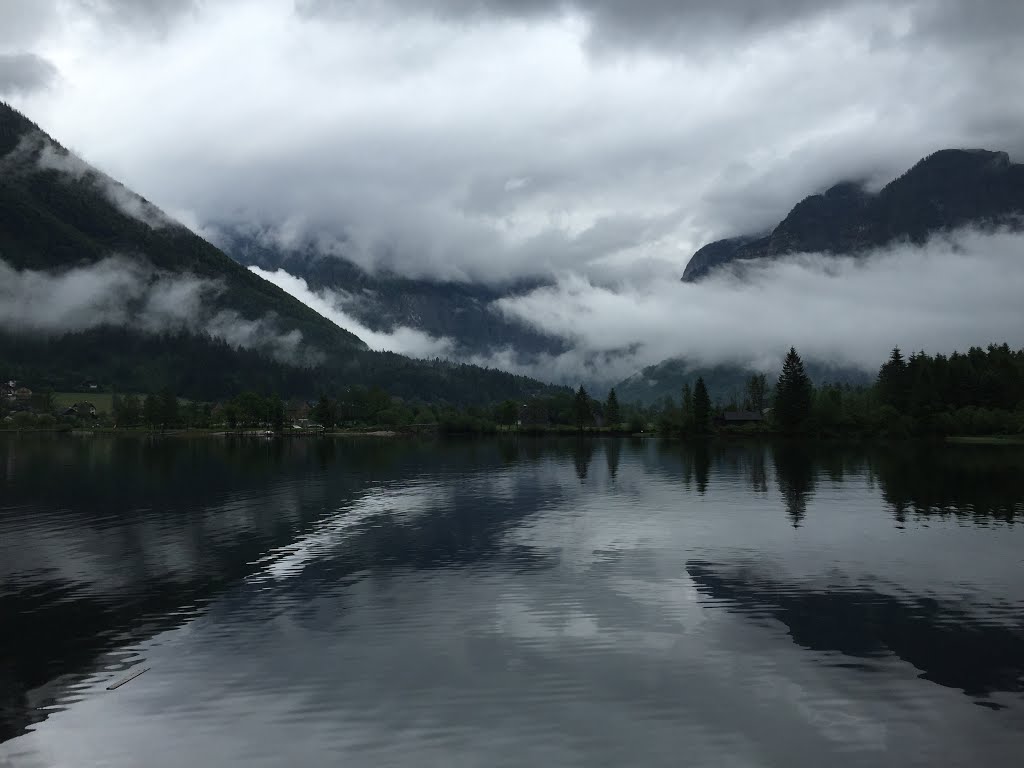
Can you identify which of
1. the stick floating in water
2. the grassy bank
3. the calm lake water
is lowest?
the grassy bank

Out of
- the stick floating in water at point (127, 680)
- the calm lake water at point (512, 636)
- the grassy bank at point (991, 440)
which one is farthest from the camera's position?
the grassy bank at point (991, 440)

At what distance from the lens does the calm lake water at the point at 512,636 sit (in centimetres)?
2253

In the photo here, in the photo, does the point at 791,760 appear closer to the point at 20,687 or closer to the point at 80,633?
the point at 20,687

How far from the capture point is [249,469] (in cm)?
12238

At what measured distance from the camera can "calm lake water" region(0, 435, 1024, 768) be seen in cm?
2253

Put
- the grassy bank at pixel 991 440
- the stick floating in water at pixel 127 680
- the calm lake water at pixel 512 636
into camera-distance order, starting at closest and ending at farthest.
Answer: the calm lake water at pixel 512 636 < the stick floating in water at pixel 127 680 < the grassy bank at pixel 991 440

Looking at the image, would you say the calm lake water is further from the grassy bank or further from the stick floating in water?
the grassy bank

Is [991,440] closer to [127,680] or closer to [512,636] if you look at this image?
[512,636]

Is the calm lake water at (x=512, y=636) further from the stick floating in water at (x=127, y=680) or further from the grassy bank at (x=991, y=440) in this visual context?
the grassy bank at (x=991, y=440)

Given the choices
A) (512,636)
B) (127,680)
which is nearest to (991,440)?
(512,636)

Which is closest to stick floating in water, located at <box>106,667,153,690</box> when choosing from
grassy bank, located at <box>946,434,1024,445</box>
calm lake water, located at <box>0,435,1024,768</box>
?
calm lake water, located at <box>0,435,1024,768</box>

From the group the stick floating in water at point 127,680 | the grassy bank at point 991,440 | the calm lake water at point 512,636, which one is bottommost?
the grassy bank at point 991,440

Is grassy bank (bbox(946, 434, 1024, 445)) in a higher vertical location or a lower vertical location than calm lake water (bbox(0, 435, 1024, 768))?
lower

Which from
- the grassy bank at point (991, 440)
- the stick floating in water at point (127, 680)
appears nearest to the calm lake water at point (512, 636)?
the stick floating in water at point (127, 680)
